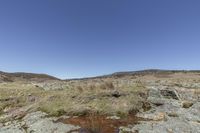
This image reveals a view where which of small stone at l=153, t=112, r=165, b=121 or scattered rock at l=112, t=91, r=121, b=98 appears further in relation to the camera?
scattered rock at l=112, t=91, r=121, b=98

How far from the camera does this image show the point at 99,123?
69.9ft

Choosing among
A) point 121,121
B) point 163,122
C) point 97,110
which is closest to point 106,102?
point 97,110

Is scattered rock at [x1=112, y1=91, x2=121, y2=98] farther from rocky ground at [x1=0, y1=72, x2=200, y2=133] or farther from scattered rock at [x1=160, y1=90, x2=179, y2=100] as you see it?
scattered rock at [x1=160, y1=90, x2=179, y2=100]

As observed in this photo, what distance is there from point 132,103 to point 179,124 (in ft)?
20.7

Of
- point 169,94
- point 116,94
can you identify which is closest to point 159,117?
point 116,94

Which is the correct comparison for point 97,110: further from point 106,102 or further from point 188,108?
point 188,108

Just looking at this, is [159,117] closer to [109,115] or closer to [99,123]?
[109,115]

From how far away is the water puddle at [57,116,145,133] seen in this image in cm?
2016

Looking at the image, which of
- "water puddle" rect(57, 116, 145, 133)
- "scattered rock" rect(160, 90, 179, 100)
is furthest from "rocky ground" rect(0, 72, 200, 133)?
"scattered rock" rect(160, 90, 179, 100)

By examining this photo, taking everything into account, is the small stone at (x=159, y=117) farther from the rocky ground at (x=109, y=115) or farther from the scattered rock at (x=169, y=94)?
the scattered rock at (x=169, y=94)

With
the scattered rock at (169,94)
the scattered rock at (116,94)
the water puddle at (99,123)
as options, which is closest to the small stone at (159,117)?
the water puddle at (99,123)

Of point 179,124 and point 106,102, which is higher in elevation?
point 106,102

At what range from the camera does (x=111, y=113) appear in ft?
82.0

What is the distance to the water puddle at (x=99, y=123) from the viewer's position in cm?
2016
